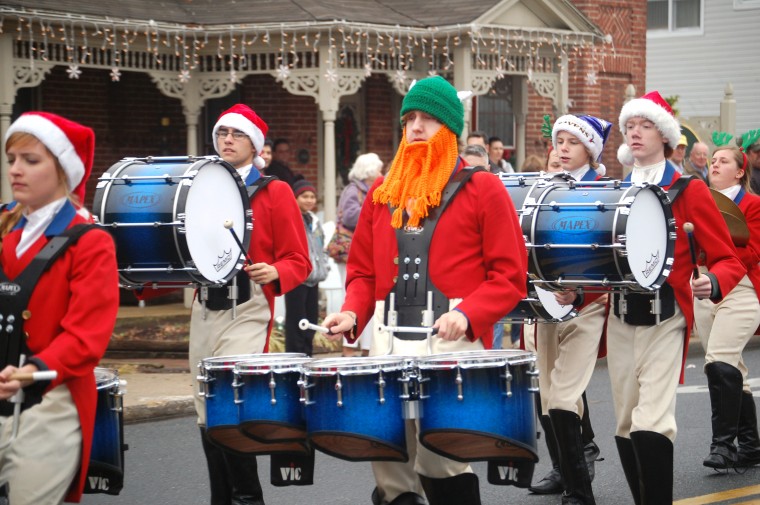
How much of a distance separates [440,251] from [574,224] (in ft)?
4.81

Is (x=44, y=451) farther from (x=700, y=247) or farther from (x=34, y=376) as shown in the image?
(x=700, y=247)

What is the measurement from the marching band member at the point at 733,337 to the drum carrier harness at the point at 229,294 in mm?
3225

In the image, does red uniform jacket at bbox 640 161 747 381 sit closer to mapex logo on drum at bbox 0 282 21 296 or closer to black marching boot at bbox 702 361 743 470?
black marching boot at bbox 702 361 743 470

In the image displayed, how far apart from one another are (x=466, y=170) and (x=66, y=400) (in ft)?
6.44

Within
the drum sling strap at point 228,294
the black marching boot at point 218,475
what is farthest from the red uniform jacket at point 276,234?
the black marching boot at point 218,475

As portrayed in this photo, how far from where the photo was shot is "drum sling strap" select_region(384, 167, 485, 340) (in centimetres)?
575

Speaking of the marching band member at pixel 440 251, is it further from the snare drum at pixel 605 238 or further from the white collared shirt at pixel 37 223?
the white collared shirt at pixel 37 223

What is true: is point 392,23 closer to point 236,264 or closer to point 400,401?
point 236,264

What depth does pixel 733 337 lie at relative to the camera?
886cm

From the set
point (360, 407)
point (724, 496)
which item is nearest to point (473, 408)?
point (360, 407)

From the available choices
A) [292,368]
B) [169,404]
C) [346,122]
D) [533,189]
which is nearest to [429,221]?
[292,368]

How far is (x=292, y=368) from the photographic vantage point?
18.9ft

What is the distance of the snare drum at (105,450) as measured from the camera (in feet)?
17.2

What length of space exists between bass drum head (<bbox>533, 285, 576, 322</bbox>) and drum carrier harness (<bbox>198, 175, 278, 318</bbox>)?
1.61 metres
